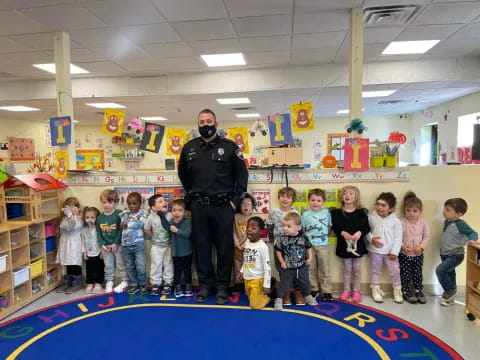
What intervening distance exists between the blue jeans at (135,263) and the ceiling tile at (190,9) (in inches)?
101

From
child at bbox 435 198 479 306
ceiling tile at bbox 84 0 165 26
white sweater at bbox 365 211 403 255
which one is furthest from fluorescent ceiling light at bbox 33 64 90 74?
child at bbox 435 198 479 306

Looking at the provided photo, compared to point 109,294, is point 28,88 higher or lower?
higher

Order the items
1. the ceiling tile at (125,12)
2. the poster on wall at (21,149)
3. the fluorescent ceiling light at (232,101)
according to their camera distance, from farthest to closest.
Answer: the poster on wall at (21,149), the fluorescent ceiling light at (232,101), the ceiling tile at (125,12)

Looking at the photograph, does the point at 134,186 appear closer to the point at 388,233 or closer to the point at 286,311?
the point at 286,311

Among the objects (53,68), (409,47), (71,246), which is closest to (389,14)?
(409,47)

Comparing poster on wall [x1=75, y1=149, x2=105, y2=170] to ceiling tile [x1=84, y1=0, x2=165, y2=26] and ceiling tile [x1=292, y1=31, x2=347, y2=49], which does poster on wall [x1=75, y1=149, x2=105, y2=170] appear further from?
ceiling tile [x1=292, y1=31, x2=347, y2=49]

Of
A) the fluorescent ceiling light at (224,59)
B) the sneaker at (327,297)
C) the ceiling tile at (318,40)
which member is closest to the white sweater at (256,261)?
the sneaker at (327,297)

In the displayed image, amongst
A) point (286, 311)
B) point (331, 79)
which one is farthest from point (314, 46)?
point (286, 311)

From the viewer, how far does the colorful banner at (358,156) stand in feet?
10.4

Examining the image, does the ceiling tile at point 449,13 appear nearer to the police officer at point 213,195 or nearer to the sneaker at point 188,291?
the police officer at point 213,195

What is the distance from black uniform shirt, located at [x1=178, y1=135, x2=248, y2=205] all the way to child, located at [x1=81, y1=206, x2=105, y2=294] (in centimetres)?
115

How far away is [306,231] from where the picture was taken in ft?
10.1

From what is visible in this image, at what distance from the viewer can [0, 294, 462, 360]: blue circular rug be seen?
7.25 ft

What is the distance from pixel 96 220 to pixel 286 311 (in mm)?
2094
